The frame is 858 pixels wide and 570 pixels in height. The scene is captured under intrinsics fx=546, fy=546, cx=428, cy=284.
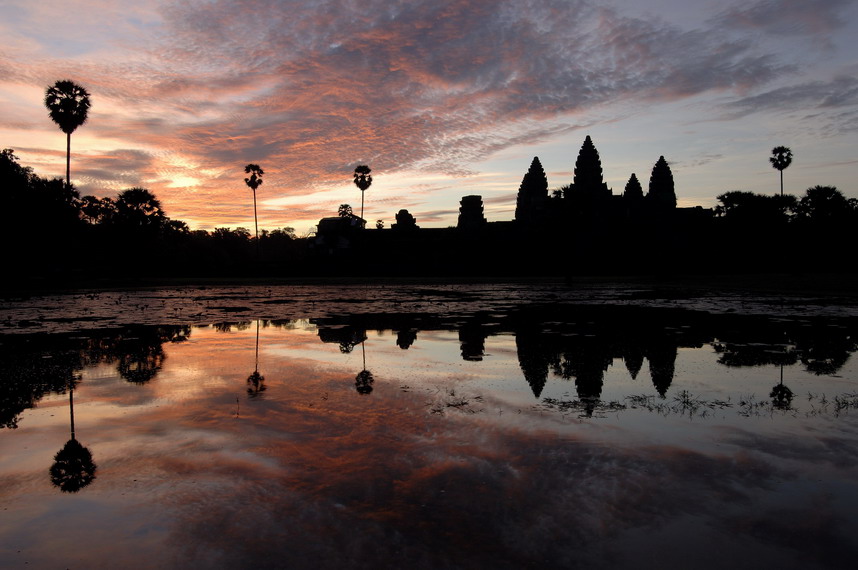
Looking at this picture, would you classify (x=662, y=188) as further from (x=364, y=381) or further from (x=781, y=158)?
(x=364, y=381)

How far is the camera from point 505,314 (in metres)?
18.5

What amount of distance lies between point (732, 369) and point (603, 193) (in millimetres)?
56747

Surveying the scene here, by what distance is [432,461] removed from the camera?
4832mm

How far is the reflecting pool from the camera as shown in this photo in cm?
343

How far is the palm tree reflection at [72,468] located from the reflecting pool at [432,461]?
0.02m

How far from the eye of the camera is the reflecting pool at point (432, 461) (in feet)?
11.2

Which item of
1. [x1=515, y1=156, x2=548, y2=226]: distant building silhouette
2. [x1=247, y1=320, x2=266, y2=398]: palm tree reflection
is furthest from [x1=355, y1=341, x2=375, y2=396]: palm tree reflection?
Result: [x1=515, y1=156, x2=548, y2=226]: distant building silhouette

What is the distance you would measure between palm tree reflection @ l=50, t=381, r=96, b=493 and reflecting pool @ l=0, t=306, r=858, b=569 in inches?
0.9

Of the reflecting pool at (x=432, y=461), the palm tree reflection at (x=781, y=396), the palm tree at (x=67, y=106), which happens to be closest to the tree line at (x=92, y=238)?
the palm tree at (x=67, y=106)

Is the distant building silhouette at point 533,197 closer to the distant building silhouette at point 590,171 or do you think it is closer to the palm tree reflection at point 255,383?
the distant building silhouette at point 590,171

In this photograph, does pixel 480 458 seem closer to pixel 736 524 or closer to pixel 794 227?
pixel 736 524

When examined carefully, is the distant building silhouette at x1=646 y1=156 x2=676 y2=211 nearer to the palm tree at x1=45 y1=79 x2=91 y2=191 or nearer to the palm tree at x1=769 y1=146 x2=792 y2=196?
the palm tree at x1=769 y1=146 x2=792 y2=196

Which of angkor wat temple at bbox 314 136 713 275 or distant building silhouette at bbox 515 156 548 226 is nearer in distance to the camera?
angkor wat temple at bbox 314 136 713 275

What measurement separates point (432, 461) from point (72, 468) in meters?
3.18
